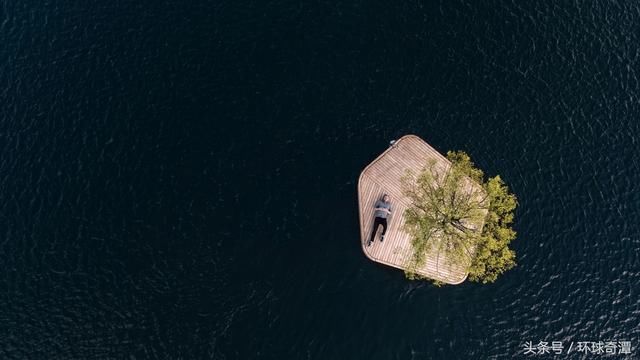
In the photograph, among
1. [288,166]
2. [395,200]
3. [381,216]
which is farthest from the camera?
[288,166]

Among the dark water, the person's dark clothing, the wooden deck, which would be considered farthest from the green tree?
the person's dark clothing

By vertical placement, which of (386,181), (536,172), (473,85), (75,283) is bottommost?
(75,283)

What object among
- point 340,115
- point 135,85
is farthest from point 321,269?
point 135,85

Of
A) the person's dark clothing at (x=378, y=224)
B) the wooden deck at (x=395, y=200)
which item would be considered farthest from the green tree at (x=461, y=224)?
the person's dark clothing at (x=378, y=224)

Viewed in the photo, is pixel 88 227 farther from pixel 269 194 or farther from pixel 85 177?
pixel 269 194

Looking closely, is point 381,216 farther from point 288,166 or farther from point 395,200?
point 288,166

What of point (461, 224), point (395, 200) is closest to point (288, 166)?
point (395, 200)

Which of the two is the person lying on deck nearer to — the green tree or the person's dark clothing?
the person's dark clothing
